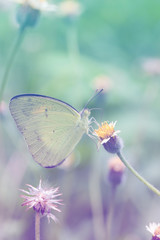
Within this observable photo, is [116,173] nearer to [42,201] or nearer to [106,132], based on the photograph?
[106,132]

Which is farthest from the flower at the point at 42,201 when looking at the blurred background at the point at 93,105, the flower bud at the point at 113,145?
the blurred background at the point at 93,105

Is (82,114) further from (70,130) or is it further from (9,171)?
(9,171)

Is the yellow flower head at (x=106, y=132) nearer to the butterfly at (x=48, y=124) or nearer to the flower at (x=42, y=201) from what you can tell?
the butterfly at (x=48, y=124)

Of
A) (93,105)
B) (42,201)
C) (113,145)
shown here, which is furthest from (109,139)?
(93,105)

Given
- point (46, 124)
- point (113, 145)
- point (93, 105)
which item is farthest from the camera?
point (93, 105)

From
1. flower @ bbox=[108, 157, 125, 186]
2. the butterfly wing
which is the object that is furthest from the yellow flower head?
flower @ bbox=[108, 157, 125, 186]

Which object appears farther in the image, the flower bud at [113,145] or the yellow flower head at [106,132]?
the yellow flower head at [106,132]

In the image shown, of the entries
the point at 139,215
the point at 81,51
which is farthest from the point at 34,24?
the point at 81,51
